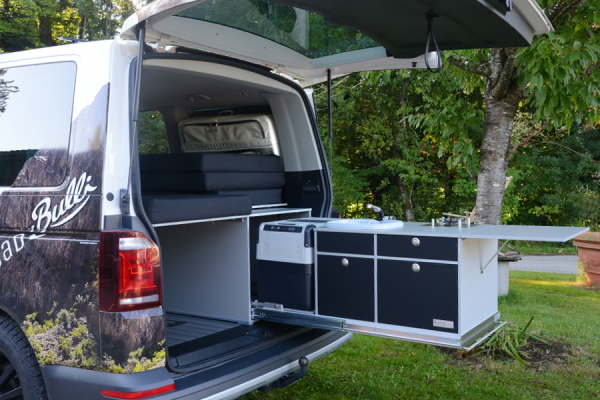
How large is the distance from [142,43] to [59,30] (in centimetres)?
1728

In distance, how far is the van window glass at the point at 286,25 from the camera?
2875 mm

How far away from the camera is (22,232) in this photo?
7.86ft

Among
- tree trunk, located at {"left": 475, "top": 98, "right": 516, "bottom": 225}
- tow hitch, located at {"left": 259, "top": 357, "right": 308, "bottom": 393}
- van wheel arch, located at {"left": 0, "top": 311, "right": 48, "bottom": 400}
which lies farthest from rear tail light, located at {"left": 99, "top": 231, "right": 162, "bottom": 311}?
tree trunk, located at {"left": 475, "top": 98, "right": 516, "bottom": 225}

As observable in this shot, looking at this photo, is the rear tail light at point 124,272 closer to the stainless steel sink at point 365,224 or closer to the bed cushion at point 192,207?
the bed cushion at point 192,207

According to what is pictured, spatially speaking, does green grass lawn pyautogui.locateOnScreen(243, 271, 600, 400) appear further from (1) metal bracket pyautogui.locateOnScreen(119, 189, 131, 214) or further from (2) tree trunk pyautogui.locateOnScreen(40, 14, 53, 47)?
(2) tree trunk pyautogui.locateOnScreen(40, 14, 53, 47)

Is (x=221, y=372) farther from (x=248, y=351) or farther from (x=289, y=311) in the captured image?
(x=289, y=311)

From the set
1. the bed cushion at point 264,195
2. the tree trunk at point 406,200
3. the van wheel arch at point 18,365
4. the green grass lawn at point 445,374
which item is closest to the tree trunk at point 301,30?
the bed cushion at point 264,195

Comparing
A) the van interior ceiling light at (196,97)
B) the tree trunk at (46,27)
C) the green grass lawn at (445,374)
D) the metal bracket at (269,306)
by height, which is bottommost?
the green grass lawn at (445,374)

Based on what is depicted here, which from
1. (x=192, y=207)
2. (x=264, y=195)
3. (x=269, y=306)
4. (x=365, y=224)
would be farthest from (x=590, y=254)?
(x=192, y=207)

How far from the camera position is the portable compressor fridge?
2979 mm

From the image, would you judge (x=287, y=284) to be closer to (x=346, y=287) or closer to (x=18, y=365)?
(x=346, y=287)

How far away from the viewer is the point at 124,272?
6.97 ft

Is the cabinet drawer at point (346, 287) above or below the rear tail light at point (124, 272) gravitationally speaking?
below

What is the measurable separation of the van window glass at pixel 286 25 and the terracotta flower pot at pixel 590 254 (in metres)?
6.04
